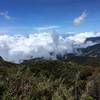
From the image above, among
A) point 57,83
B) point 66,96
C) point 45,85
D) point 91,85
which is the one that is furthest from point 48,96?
point 91,85

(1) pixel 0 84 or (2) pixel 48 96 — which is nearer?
(1) pixel 0 84

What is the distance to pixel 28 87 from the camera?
53.6ft

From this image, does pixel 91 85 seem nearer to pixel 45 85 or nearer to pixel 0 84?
pixel 45 85

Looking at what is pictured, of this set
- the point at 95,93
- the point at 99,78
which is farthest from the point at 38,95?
the point at 99,78

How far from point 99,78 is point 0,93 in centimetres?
6281

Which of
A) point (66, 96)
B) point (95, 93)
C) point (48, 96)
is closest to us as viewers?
point (48, 96)

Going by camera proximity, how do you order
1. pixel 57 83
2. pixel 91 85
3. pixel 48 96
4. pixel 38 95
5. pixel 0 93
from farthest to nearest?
pixel 91 85 < pixel 57 83 < pixel 48 96 < pixel 38 95 < pixel 0 93

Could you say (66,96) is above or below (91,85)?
above

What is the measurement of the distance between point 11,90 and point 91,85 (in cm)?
5610

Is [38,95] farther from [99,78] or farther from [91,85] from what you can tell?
[99,78]

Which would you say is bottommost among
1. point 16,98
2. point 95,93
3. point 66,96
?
point 95,93

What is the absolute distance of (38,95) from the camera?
20.0m

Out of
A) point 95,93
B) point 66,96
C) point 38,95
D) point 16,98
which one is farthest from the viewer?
point 95,93

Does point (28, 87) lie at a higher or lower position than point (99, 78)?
higher
